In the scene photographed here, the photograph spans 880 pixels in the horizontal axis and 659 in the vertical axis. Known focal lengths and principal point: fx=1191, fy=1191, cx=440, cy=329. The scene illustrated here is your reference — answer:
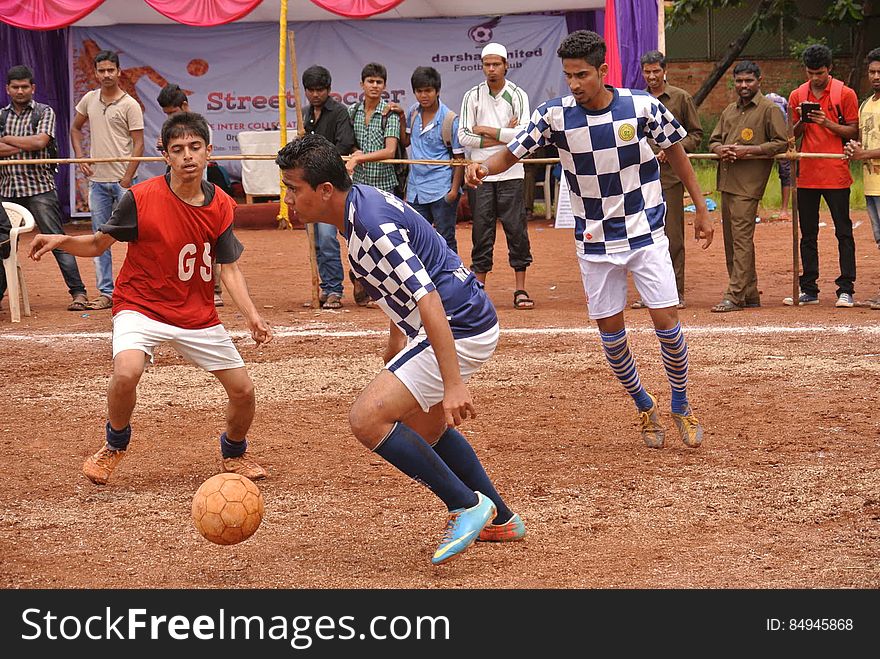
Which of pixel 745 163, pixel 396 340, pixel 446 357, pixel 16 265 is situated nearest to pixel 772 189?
pixel 745 163

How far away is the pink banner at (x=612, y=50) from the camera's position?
43.2 ft

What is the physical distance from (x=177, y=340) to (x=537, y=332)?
4814 millimetres

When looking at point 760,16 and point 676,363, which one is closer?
point 676,363

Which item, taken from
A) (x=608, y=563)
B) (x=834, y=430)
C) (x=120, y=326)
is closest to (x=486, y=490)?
(x=608, y=563)

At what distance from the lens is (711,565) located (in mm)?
4719

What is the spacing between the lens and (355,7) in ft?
46.3

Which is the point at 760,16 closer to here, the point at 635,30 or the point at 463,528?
the point at 635,30

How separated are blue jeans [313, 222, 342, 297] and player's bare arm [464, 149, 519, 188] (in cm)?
520

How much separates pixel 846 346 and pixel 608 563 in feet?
16.8

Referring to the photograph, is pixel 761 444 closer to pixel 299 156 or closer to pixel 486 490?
pixel 486 490

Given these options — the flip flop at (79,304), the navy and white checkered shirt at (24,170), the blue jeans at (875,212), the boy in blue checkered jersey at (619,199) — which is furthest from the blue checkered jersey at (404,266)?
the navy and white checkered shirt at (24,170)

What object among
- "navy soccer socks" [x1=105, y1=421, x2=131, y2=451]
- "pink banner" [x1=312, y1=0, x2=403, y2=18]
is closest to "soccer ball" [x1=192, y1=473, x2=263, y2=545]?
"navy soccer socks" [x1=105, y1=421, x2=131, y2=451]

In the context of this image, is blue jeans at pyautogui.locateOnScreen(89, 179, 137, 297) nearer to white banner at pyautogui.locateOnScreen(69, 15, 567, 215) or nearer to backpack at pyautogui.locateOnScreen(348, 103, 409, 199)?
backpack at pyautogui.locateOnScreen(348, 103, 409, 199)

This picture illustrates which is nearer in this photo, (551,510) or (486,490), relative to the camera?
(486,490)
